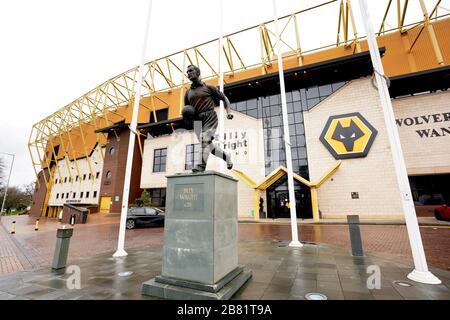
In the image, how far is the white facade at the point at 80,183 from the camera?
105ft

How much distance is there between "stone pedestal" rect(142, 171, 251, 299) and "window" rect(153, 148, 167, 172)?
23.8m

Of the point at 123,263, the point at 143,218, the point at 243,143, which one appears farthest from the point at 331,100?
the point at 123,263

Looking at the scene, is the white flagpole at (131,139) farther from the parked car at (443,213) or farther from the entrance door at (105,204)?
the entrance door at (105,204)

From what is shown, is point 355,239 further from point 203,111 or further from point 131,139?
point 131,139

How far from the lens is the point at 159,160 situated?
26.9 metres

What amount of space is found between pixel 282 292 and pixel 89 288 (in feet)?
10.8

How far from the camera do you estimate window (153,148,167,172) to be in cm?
2647

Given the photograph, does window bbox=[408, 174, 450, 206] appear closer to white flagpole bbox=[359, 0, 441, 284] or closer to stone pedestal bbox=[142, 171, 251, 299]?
white flagpole bbox=[359, 0, 441, 284]

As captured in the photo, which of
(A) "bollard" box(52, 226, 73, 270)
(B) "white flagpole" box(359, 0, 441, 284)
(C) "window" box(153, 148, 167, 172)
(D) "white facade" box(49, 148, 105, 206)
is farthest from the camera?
(D) "white facade" box(49, 148, 105, 206)

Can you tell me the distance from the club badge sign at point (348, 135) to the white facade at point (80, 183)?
31.3 m

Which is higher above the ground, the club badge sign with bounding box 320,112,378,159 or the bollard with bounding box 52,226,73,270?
the club badge sign with bounding box 320,112,378,159

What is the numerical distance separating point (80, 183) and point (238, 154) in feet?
97.8

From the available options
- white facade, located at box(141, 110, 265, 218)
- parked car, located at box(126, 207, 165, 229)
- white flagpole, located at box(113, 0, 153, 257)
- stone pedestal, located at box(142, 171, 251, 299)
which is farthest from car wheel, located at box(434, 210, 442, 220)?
parked car, located at box(126, 207, 165, 229)
